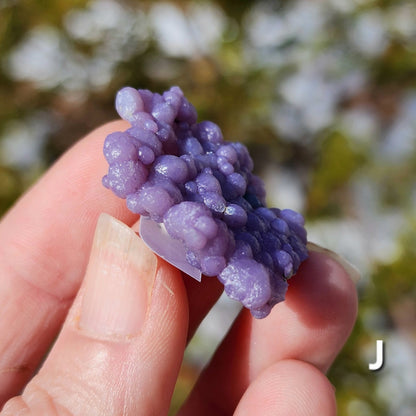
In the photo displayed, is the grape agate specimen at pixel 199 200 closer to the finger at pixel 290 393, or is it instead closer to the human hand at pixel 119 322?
the human hand at pixel 119 322

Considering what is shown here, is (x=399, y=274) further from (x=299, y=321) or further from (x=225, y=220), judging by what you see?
(x=225, y=220)

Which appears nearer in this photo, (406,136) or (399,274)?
(399,274)

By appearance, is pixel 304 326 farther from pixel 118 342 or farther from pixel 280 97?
pixel 280 97

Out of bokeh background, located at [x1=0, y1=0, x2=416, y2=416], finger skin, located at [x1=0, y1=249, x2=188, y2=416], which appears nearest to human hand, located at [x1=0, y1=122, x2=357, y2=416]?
finger skin, located at [x1=0, y1=249, x2=188, y2=416]

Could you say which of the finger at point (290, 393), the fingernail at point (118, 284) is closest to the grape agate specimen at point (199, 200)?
the fingernail at point (118, 284)

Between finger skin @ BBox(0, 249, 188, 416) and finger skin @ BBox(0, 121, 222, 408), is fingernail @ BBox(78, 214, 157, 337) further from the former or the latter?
finger skin @ BBox(0, 121, 222, 408)

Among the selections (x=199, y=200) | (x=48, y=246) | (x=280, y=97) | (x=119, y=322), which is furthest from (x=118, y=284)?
(x=280, y=97)

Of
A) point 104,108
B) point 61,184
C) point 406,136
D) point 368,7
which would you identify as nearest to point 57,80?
point 104,108
